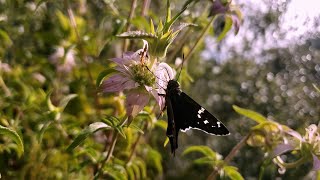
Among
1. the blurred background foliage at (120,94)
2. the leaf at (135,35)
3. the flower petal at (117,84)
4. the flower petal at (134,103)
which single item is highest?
the leaf at (135,35)

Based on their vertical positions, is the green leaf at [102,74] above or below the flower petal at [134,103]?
above

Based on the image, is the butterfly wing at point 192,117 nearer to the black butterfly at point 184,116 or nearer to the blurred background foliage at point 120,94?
the black butterfly at point 184,116

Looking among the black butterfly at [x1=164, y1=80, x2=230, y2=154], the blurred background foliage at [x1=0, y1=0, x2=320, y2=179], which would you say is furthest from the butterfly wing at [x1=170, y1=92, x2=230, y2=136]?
the blurred background foliage at [x1=0, y1=0, x2=320, y2=179]

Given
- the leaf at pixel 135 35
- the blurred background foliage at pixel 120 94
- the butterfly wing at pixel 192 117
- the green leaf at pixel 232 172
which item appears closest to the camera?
the leaf at pixel 135 35

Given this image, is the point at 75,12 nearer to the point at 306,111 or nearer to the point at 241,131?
the point at 241,131

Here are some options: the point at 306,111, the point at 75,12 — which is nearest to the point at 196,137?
the point at 306,111

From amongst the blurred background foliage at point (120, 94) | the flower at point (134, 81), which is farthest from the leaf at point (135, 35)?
the blurred background foliage at point (120, 94)

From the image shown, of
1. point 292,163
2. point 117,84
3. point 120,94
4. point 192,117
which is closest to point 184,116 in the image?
point 192,117

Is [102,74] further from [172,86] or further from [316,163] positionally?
[316,163]
